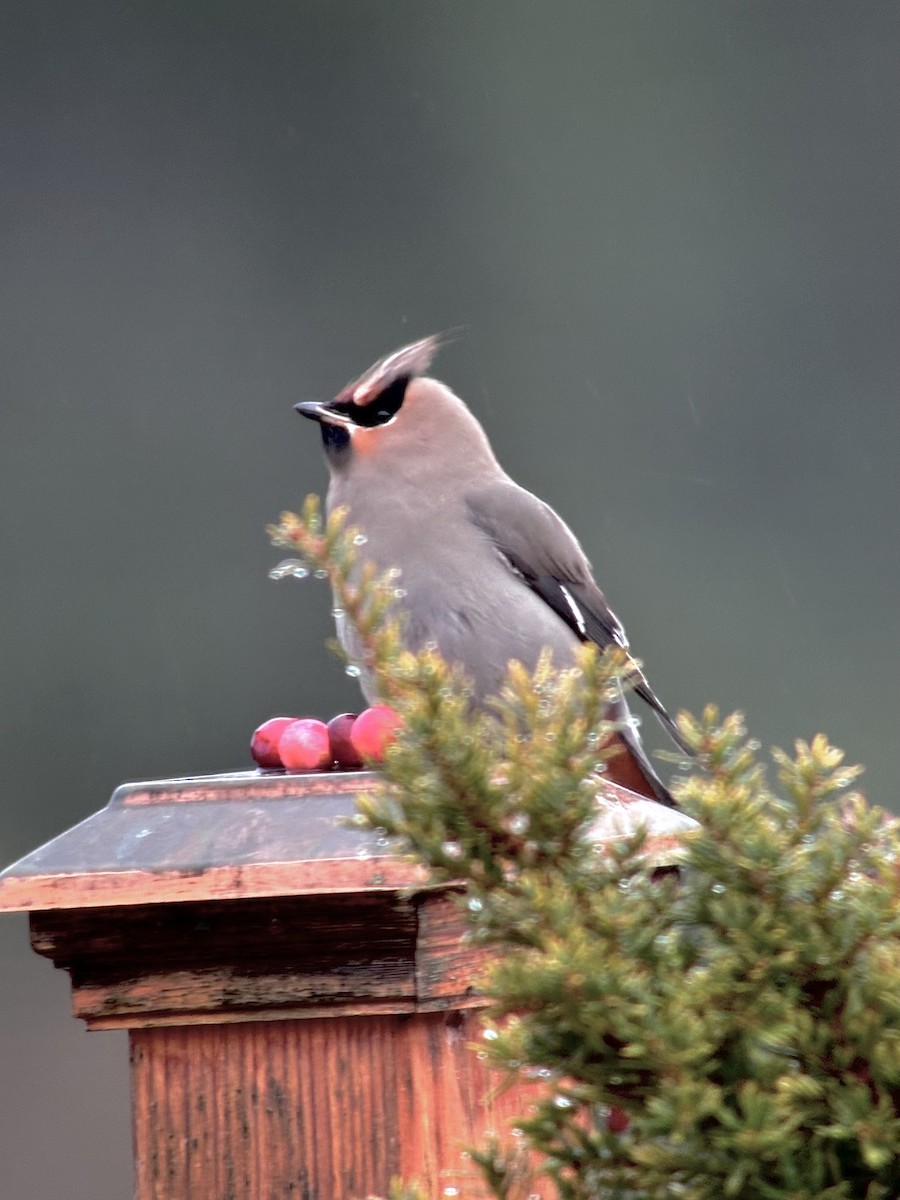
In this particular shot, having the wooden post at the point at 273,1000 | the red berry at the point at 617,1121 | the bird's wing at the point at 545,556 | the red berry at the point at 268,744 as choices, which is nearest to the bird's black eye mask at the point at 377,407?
the bird's wing at the point at 545,556

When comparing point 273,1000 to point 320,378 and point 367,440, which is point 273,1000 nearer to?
point 367,440

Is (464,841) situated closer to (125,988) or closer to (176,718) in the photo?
(125,988)

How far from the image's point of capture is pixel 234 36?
29.4ft

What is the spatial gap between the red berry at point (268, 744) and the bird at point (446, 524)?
38.3 inches

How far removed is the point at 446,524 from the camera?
271cm

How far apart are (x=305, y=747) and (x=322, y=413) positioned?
1256mm

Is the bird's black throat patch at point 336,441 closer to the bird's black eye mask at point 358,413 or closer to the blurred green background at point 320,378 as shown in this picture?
the bird's black eye mask at point 358,413

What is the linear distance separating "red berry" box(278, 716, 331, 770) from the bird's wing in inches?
53.7

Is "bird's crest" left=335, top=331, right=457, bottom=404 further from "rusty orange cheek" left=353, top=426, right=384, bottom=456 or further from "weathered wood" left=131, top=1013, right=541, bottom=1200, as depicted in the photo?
"weathered wood" left=131, top=1013, right=541, bottom=1200

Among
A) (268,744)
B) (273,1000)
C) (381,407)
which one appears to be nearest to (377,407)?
(381,407)

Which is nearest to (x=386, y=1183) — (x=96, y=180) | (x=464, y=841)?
(x=464, y=841)

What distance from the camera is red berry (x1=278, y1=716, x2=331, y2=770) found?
1.41 metres

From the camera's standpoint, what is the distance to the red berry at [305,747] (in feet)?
4.62

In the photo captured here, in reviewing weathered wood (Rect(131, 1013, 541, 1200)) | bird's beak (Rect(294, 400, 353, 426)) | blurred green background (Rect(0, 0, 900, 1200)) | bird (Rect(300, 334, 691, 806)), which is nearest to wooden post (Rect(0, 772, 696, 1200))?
weathered wood (Rect(131, 1013, 541, 1200))
